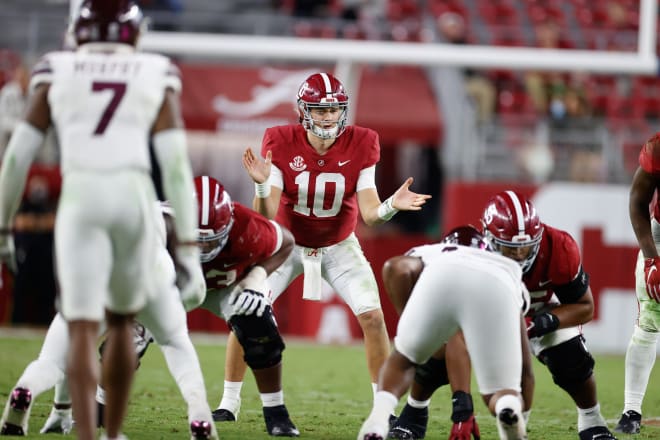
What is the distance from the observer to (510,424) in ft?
13.3

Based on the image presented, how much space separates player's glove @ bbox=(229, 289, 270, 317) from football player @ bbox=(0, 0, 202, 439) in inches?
38.3

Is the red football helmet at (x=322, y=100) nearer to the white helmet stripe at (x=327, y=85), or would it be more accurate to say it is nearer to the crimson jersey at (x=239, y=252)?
the white helmet stripe at (x=327, y=85)

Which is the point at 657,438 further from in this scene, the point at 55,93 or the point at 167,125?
the point at 55,93

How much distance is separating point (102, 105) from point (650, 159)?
311 centimetres

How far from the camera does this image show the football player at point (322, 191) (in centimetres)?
577

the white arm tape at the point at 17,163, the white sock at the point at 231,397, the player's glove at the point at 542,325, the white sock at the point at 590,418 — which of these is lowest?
the white sock at the point at 231,397

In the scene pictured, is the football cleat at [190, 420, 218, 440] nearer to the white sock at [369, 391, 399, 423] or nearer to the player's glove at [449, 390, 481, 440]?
the white sock at [369, 391, 399, 423]

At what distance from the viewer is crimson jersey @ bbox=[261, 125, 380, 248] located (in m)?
5.85

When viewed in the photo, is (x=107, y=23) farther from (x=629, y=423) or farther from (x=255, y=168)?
(x=629, y=423)

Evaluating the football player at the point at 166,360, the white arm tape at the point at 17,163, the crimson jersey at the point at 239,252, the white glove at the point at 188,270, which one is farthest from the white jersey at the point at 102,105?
the crimson jersey at the point at 239,252

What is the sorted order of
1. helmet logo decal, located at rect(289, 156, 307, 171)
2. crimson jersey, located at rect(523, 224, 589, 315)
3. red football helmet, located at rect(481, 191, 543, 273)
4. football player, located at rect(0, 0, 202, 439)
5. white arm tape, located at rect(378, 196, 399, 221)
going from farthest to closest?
helmet logo decal, located at rect(289, 156, 307, 171), white arm tape, located at rect(378, 196, 399, 221), crimson jersey, located at rect(523, 224, 589, 315), red football helmet, located at rect(481, 191, 543, 273), football player, located at rect(0, 0, 202, 439)

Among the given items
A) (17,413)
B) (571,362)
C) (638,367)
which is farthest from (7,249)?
(638,367)

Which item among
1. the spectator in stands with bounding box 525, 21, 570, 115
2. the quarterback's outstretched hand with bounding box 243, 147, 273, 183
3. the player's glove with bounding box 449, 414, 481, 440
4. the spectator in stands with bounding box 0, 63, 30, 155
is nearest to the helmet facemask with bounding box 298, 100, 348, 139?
the quarterback's outstretched hand with bounding box 243, 147, 273, 183

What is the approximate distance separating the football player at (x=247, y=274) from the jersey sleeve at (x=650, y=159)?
6.20 feet
